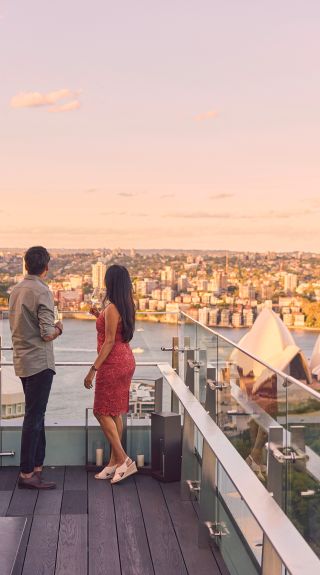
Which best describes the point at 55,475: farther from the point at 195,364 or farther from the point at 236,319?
the point at 236,319

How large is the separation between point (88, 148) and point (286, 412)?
31.3 metres

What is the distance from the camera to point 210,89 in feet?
125

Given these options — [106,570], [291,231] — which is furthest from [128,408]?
[291,231]

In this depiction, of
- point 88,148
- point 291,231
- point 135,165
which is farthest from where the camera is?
point 291,231

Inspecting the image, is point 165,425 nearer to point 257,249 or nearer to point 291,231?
point 257,249

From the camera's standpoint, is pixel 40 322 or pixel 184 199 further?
pixel 184 199

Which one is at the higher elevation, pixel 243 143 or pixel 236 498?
pixel 243 143

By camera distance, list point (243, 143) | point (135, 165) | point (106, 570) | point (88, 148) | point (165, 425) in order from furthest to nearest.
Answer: point (243, 143) < point (135, 165) < point (88, 148) < point (165, 425) < point (106, 570)

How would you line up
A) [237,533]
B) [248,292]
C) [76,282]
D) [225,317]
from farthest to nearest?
[248,292], [225,317], [76,282], [237,533]

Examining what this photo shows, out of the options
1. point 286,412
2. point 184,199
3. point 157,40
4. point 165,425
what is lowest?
point 165,425

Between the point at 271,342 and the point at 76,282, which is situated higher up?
the point at 76,282

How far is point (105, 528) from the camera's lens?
459 cm

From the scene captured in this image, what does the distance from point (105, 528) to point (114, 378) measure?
1093mm

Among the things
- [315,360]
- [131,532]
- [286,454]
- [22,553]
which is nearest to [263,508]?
[286,454]
